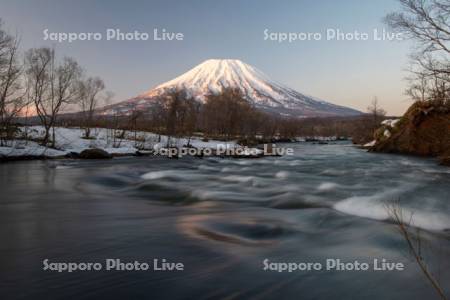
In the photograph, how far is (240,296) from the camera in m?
4.01

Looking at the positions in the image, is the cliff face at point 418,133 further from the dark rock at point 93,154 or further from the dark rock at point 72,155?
the dark rock at point 72,155

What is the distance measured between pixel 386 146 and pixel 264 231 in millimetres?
33267

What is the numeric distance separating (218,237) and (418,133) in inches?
1246

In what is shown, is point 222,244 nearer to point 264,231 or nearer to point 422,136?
point 264,231

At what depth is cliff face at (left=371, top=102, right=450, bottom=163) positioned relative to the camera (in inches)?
1161

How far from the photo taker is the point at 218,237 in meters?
6.43

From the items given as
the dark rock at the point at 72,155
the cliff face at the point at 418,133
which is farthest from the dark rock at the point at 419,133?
the dark rock at the point at 72,155

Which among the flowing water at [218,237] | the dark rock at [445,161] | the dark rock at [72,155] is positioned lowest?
the flowing water at [218,237]

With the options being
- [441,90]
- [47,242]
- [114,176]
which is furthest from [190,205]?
[441,90]

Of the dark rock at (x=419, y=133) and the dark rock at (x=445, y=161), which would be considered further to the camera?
the dark rock at (x=419, y=133)

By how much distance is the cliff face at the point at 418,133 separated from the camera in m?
29.5

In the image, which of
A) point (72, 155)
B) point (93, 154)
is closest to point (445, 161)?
point (93, 154)

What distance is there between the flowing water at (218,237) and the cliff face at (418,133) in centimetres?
1916

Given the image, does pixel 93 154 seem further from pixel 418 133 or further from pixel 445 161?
pixel 418 133
